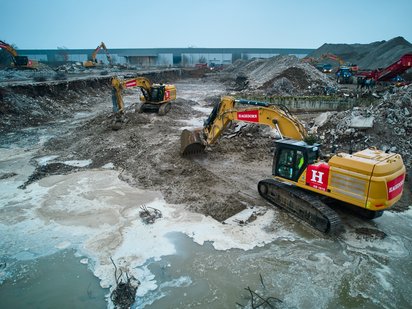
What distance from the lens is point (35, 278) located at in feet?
17.9

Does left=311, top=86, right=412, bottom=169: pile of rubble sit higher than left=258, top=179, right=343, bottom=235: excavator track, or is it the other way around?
left=311, top=86, right=412, bottom=169: pile of rubble

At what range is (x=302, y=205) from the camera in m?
6.82

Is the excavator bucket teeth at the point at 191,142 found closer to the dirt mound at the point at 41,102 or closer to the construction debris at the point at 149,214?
the construction debris at the point at 149,214

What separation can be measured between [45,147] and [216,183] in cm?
768

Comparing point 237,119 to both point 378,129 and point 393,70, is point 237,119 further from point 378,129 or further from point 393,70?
point 393,70

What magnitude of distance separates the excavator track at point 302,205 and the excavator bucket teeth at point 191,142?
125 inches

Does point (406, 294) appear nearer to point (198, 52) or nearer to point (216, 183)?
point (216, 183)

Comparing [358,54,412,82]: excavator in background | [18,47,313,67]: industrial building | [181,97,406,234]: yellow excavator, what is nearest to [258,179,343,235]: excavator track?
[181,97,406,234]: yellow excavator

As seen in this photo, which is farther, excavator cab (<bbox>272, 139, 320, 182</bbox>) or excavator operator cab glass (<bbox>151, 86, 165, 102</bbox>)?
excavator operator cab glass (<bbox>151, 86, 165, 102</bbox>)

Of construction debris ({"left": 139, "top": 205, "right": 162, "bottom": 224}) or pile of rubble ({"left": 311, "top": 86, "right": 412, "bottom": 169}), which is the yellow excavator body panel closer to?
construction debris ({"left": 139, "top": 205, "right": 162, "bottom": 224})

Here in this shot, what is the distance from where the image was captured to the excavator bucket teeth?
1034 cm

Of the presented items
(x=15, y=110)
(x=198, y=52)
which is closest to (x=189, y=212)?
(x=15, y=110)

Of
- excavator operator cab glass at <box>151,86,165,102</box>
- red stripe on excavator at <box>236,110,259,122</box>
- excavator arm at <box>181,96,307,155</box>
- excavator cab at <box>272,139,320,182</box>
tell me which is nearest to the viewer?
excavator cab at <box>272,139,320,182</box>

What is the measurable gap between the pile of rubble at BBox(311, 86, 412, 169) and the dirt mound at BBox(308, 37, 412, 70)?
33424 mm
